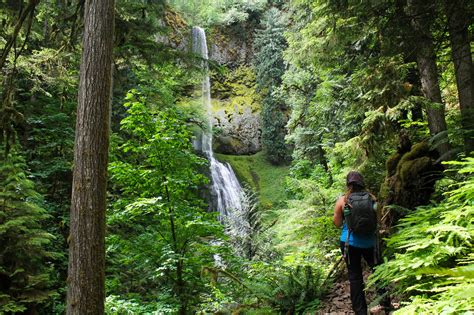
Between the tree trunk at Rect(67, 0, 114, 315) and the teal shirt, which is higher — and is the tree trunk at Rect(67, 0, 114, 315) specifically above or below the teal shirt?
above

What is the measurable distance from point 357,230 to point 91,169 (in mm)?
3032

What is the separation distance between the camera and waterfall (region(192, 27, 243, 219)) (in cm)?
2177

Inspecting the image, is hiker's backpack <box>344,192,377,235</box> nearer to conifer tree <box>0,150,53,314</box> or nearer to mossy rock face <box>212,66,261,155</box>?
conifer tree <box>0,150,53,314</box>

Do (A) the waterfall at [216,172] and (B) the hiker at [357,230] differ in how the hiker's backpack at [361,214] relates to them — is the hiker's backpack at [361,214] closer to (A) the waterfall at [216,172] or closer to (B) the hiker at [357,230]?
(B) the hiker at [357,230]

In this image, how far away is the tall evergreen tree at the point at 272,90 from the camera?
86.9ft

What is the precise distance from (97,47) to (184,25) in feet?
85.5

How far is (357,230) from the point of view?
12.8ft

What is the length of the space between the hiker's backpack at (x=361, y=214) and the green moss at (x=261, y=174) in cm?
1968

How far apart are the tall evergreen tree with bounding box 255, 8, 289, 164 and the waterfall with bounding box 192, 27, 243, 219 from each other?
Answer: 12.4ft

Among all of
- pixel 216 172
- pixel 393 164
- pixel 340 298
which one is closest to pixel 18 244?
pixel 340 298

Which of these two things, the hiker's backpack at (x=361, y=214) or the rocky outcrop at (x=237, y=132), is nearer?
the hiker's backpack at (x=361, y=214)

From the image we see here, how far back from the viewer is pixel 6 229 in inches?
244

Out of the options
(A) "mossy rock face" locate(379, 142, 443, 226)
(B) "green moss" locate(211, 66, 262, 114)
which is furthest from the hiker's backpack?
(B) "green moss" locate(211, 66, 262, 114)

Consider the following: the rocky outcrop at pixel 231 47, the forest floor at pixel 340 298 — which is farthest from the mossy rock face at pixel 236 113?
the forest floor at pixel 340 298
